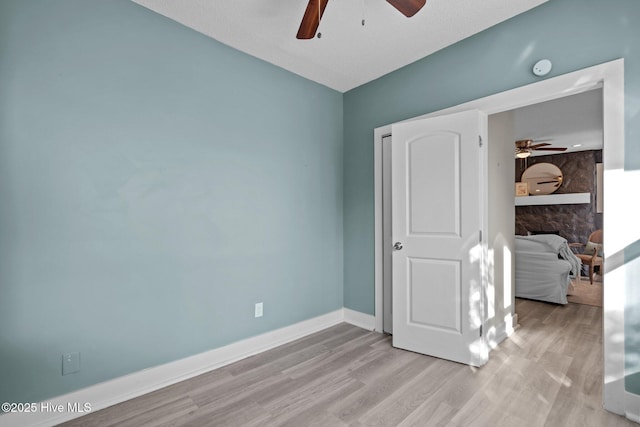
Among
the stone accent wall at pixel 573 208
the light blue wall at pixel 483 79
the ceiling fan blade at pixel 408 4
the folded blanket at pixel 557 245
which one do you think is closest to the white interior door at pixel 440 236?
the light blue wall at pixel 483 79

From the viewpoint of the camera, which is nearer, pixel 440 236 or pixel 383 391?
pixel 383 391

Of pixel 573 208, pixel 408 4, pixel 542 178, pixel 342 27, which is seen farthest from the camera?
pixel 542 178

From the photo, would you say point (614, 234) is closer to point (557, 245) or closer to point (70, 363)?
point (557, 245)

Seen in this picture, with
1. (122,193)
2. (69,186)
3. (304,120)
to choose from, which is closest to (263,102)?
(304,120)

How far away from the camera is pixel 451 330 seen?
8.60ft

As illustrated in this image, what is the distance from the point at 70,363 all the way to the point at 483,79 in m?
3.64

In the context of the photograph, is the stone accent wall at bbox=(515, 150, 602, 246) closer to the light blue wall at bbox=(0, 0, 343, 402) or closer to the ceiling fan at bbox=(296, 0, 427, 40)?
the light blue wall at bbox=(0, 0, 343, 402)

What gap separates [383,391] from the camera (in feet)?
7.14

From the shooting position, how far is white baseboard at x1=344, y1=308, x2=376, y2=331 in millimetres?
3383

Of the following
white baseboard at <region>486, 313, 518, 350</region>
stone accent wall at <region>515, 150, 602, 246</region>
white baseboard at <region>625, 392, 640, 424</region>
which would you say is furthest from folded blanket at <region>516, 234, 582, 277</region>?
stone accent wall at <region>515, 150, 602, 246</region>

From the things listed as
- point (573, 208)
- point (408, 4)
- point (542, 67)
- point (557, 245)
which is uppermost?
point (408, 4)

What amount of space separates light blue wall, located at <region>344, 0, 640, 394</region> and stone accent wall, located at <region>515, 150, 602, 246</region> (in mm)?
6689

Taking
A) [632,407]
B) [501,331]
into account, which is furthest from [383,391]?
[501,331]

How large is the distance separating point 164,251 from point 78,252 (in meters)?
0.52
